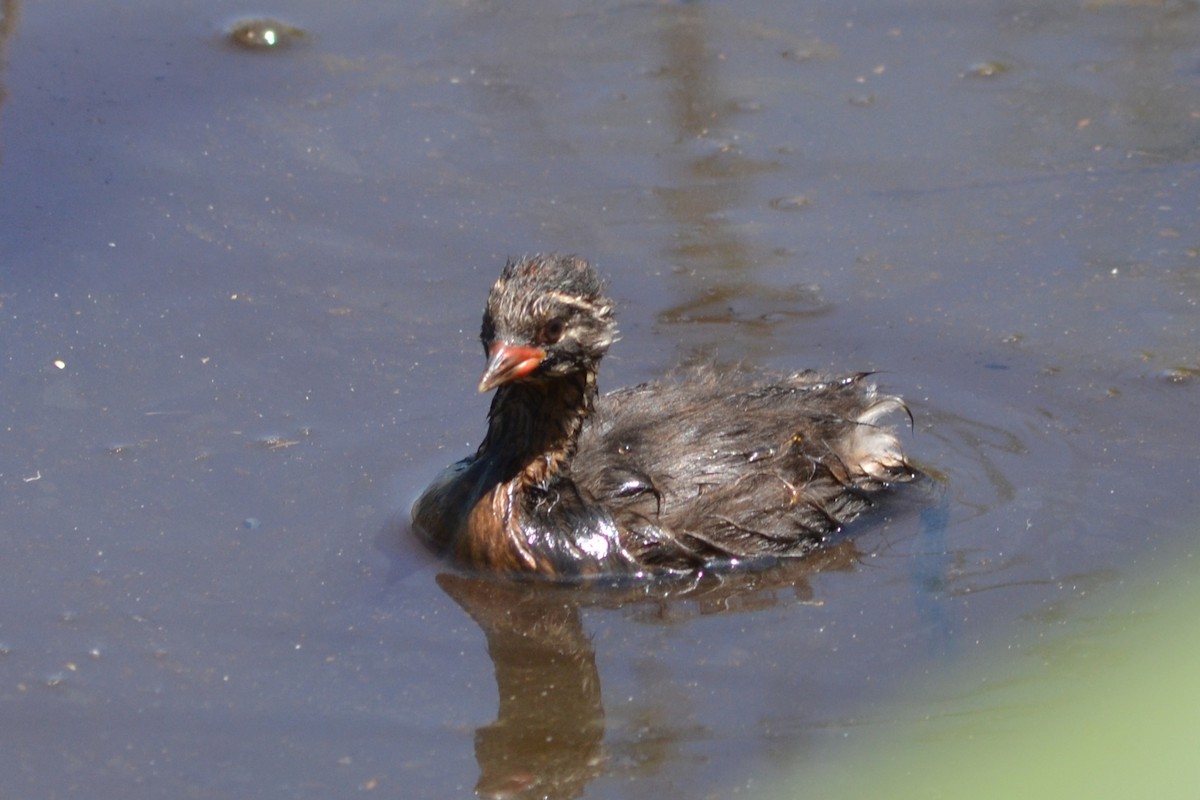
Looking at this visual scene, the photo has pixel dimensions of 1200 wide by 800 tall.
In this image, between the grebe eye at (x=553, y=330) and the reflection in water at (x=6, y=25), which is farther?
the reflection in water at (x=6, y=25)

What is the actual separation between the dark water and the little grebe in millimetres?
192

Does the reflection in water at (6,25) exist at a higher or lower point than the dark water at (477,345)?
higher

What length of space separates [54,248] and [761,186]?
3.19 meters

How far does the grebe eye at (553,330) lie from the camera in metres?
6.06

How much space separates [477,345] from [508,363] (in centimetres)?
155

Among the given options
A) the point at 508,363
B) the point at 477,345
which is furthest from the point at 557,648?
the point at 477,345

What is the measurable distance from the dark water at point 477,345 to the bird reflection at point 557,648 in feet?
0.05

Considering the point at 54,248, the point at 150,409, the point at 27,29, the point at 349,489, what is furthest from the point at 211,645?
the point at 27,29

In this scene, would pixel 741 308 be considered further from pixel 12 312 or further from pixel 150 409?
pixel 12 312

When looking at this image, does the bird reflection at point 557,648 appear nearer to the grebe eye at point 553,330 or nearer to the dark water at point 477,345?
the dark water at point 477,345

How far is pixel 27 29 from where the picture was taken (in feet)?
32.1

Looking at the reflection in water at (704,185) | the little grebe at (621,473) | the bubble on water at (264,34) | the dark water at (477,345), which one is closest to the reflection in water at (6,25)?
the dark water at (477,345)

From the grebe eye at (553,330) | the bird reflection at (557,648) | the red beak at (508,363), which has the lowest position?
the bird reflection at (557,648)

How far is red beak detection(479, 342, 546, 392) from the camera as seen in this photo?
5930 millimetres
